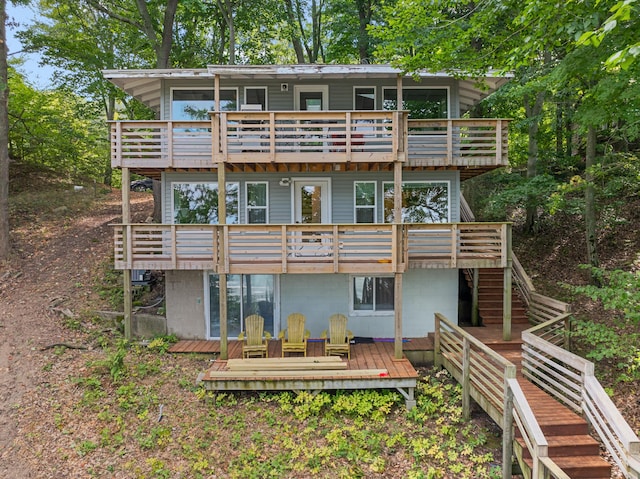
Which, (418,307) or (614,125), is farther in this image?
(614,125)

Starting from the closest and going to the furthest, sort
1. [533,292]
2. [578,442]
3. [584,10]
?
[578,442] → [584,10] → [533,292]

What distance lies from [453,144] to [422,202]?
Result: 188cm

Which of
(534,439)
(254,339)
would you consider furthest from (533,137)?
(254,339)

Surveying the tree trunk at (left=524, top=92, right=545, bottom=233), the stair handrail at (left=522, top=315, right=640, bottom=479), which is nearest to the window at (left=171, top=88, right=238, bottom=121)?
the stair handrail at (left=522, top=315, right=640, bottom=479)

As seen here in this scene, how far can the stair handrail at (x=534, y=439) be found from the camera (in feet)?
15.9

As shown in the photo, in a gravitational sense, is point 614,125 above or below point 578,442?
above

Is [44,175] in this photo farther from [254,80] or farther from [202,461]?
[202,461]

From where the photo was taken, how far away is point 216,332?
10.8 meters

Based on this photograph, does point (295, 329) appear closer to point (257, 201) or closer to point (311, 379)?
point (311, 379)

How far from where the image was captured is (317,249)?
932 centimetres

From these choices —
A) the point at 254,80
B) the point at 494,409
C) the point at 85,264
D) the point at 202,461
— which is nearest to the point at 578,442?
the point at 494,409

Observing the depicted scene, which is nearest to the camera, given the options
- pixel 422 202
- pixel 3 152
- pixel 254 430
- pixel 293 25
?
pixel 254 430

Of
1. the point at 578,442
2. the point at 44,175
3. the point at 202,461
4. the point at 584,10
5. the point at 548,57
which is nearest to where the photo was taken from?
the point at 578,442

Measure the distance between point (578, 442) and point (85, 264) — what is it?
1474 cm
